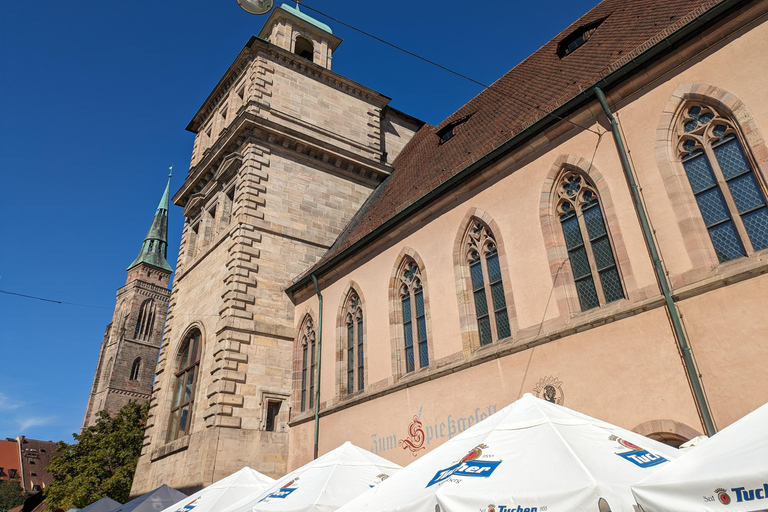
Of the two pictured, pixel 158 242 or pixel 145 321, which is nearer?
pixel 145 321

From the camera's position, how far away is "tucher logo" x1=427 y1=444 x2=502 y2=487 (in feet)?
15.4

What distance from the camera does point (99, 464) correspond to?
32.0m

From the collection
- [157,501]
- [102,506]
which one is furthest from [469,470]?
[102,506]

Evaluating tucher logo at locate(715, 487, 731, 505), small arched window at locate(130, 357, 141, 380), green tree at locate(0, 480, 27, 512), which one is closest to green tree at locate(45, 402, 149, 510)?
tucher logo at locate(715, 487, 731, 505)

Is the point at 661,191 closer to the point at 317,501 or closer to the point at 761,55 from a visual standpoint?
the point at 761,55

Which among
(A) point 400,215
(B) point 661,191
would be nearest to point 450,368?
(A) point 400,215

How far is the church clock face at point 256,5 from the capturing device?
900 cm

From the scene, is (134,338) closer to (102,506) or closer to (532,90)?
(102,506)

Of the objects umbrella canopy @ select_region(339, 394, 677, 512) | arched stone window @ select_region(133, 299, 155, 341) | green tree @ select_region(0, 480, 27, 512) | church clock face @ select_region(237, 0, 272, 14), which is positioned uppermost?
arched stone window @ select_region(133, 299, 155, 341)

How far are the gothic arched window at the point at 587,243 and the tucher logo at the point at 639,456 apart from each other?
388 cm

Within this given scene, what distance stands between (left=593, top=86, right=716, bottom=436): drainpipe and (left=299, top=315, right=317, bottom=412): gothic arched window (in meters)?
9.61

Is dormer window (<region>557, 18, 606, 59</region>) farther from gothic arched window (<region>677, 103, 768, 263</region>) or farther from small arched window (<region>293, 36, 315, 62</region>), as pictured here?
small arched window (<region>293, 36, 315, 62</region>)

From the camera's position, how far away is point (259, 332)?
15.5 meters

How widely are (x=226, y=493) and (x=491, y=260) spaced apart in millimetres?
6474
